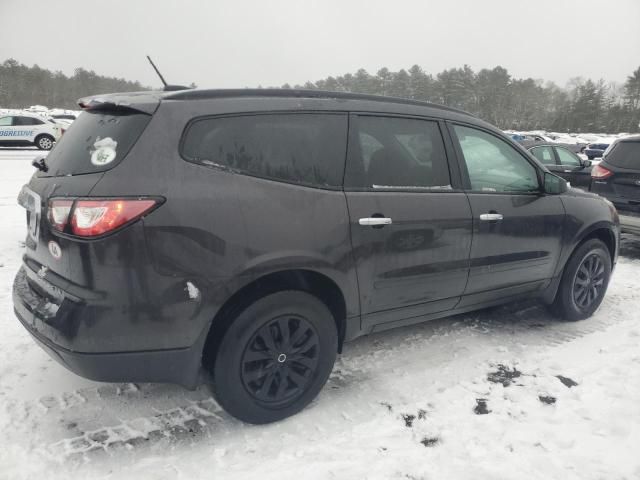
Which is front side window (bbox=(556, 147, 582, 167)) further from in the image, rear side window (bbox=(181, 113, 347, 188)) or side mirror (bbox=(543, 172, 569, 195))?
rear side window (bbox=(181, 113, 347, 188))

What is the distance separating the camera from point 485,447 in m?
2.50

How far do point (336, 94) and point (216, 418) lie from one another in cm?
200

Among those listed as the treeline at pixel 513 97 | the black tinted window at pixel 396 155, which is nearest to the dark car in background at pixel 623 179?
the black tinted window at pixel 396 155

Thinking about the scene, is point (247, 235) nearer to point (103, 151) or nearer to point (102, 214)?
point (102, 214)

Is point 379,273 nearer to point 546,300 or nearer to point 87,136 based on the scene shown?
point 87,136

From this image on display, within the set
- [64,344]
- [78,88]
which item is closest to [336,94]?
[64,344]

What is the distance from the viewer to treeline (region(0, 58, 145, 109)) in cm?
8006

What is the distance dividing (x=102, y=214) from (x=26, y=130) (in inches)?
878

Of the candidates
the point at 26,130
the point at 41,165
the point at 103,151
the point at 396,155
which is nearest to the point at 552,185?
the point at 396,155

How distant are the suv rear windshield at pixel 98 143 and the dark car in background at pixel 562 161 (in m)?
10.6

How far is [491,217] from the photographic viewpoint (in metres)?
3.36

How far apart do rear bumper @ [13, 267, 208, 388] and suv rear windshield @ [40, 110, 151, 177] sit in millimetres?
634

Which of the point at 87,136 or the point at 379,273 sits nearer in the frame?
the point at 87,136

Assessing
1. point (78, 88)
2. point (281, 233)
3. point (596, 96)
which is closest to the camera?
point (281, 233)
